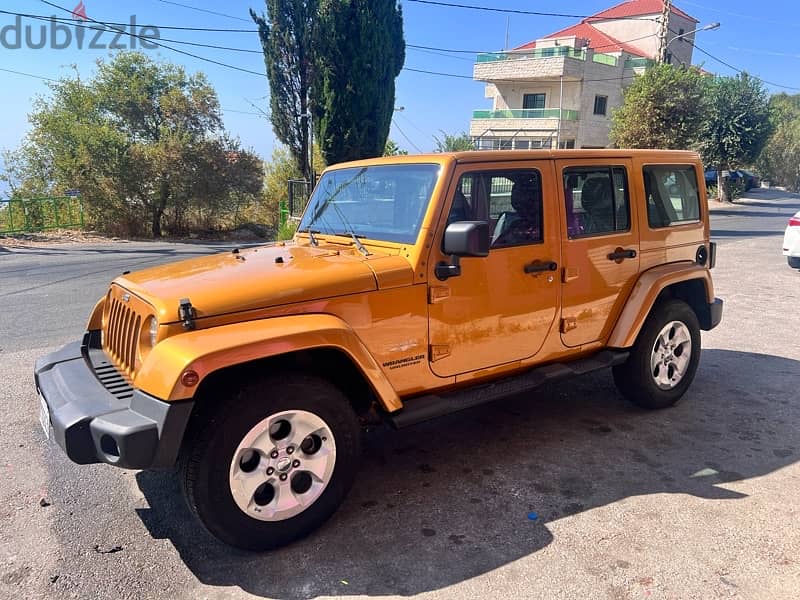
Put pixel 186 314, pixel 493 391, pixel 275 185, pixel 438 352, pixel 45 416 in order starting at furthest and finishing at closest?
pixel 275 185 < pixel 493 391 < pixel 438 352 < pixel 45 416 < pixel 186 314

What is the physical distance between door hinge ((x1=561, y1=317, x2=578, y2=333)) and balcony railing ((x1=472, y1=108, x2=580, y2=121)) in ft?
118

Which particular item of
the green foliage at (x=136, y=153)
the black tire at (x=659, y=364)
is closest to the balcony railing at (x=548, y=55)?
the green foliage at (x=136, y=153)

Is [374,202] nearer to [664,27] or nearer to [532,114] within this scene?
[664,27]

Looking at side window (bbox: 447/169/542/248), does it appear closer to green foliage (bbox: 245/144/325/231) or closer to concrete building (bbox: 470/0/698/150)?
green foliage (bbox: 245/144/325/231)

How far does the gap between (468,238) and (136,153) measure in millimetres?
19378

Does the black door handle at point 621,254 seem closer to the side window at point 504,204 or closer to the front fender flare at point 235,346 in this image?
the side window at point 504,204

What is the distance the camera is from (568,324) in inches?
155

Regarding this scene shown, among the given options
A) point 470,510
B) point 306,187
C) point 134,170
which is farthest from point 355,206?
point 134,170

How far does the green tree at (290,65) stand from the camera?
20.0 metres

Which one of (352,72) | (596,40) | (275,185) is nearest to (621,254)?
(352,72)

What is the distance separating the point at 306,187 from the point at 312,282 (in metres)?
17.9

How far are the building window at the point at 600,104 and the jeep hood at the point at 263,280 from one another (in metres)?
40.5

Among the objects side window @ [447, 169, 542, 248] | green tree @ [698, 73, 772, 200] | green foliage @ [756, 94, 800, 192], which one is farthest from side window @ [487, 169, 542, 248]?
green foliage @ [756, 94, 800, 192]

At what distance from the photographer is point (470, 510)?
10.5 feet
